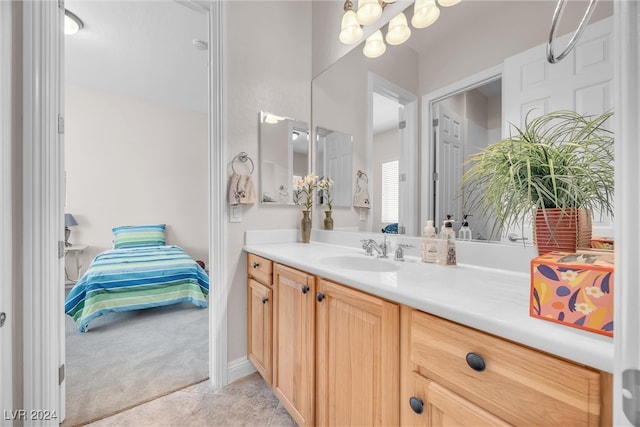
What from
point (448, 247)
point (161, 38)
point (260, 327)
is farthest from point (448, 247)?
point (161, 38)

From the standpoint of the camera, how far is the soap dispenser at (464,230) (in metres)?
1.19

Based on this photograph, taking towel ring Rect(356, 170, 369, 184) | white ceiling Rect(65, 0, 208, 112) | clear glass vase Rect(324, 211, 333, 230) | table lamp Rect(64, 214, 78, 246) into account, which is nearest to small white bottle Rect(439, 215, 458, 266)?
towel ring Rect(356, 170, 369, 184)

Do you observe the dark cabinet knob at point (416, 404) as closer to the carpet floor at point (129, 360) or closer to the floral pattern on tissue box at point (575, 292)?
the floral pattern on tissue box at point (575, 292)

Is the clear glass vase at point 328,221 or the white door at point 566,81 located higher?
the white door at point 566,81

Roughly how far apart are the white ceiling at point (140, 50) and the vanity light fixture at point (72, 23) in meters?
0.04

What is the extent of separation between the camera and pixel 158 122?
14.4ft

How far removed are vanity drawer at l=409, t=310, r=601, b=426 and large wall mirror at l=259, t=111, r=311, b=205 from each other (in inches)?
55.3

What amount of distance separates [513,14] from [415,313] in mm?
1192

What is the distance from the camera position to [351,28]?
1.67 m

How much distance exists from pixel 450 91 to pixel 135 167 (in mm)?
4516

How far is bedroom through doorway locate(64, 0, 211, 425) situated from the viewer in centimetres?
184

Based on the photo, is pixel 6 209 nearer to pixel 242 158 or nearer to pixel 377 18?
pixel 242 158

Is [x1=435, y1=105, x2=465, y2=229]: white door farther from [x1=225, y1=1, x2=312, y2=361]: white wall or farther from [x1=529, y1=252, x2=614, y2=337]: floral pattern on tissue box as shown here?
[x1=225, y1=1, x2=312, y2=361]: white wall

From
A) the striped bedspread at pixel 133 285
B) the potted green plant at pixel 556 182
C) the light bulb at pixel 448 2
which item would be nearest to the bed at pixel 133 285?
the striped bedspread at pixel 133 285
